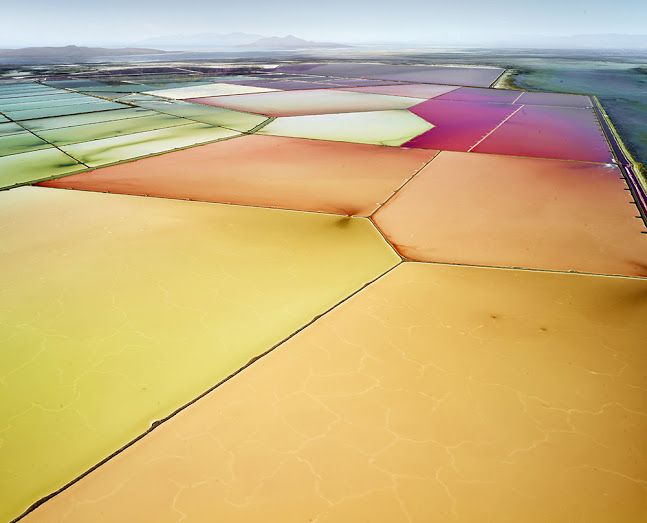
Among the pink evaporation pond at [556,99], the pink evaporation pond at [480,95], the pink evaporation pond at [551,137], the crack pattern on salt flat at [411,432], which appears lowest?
the crack pattern on salt flat at [411,432]

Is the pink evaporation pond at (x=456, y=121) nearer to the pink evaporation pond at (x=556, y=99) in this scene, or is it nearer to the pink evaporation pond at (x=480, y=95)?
the pink evaporation pond at (x=480, y=95)

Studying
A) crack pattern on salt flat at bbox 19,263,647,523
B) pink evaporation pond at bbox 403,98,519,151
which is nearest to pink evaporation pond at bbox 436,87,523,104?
pink evaporation pond at bbox 403,98,519,151

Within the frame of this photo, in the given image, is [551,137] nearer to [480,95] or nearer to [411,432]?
[480,95]

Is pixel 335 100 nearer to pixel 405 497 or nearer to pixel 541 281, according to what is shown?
pixel 541 281

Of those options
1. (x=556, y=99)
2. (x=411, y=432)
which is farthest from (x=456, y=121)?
(x=411, y=432)

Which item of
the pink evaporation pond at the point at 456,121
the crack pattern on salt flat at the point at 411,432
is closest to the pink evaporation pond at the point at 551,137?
the pink evaporation pond at the point at 456,121

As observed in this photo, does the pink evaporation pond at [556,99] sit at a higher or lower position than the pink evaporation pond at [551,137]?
higher
